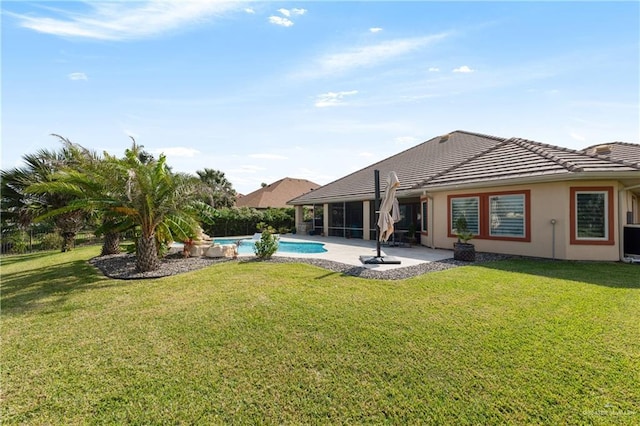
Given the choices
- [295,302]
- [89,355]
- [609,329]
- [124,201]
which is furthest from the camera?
[124,201]

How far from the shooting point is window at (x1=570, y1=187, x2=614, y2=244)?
1159 cm

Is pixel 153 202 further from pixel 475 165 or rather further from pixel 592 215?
pixel 592 215

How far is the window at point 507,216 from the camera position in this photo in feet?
43.2

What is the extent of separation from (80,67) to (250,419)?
13.8 m

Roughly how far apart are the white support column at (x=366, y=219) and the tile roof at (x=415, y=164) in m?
0.87

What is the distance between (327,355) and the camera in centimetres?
462

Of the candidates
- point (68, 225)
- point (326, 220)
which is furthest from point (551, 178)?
point (68, 225)

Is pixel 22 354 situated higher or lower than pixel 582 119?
lower

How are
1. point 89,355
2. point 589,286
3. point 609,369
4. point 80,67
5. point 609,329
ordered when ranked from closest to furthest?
point 609,369
point 89,355
point 609,329
point 589,286
point 80,67

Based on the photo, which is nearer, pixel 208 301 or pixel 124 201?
pixel 208 301

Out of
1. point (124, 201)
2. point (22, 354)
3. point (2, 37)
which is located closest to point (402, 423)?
point (22, 354)

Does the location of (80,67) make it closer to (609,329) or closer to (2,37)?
(2,37)

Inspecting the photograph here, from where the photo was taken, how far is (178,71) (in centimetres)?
1334

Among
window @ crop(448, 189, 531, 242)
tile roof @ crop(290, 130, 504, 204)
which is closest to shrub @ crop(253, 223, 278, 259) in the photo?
window @ crop(448, 189, 531, 242)
